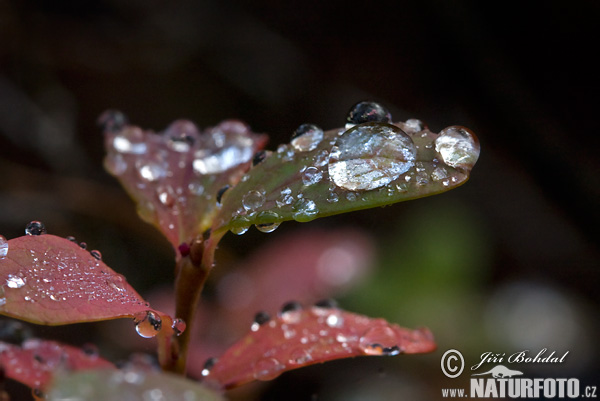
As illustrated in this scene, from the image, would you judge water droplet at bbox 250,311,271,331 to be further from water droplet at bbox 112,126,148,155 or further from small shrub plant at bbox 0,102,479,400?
water droplet at bbox 112,126,148,155

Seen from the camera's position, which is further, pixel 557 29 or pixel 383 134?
pixel 557 29

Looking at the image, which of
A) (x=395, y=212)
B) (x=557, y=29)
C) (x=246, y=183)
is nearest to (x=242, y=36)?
(x=395, y=212)

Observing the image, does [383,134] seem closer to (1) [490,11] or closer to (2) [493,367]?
(2) [493,367]

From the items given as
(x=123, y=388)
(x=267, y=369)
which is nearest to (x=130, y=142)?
(x=267, y=369)

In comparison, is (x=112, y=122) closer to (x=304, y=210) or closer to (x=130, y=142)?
(x=130, y=142)

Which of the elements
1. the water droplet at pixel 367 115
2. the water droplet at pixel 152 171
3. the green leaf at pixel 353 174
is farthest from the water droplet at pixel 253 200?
the water droplet at pixel 152 171

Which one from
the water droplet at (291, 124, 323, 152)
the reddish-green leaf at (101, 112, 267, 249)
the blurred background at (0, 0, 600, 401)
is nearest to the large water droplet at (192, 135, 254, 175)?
the reddish-green leaf at (101, 112, 267, 249)

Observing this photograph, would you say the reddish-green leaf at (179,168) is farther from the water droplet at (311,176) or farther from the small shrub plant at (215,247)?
the water droplet at (311,176)
